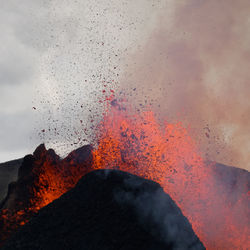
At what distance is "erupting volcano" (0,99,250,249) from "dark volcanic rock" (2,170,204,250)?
5.15m

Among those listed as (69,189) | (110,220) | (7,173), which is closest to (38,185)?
(69,189)

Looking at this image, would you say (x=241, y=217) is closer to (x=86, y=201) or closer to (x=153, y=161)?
(x=153, y=161)

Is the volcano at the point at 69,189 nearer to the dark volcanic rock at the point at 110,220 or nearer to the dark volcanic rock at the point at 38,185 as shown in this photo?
the dark volcanic rock at the point at 38,185

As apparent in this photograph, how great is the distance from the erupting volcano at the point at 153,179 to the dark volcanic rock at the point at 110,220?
203 inches

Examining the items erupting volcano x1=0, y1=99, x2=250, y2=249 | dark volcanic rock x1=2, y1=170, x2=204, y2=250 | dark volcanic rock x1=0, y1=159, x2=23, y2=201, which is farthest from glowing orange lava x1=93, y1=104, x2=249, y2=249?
dark volcanic rock x1=0, y1=159, x2=23, y2=201

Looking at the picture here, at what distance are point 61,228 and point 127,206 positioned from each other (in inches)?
82.7

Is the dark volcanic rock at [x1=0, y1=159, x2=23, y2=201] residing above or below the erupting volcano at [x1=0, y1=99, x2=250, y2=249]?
above

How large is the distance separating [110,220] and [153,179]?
7131 mm

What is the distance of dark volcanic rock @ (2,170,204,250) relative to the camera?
7.57 metres

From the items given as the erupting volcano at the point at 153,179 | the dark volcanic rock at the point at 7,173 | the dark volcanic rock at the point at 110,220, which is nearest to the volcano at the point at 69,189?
the erupting volcano at the point at 153,179

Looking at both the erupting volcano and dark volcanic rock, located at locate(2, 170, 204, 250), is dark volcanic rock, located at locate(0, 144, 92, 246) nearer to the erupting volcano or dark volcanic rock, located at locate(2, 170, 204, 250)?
the erupting volcano

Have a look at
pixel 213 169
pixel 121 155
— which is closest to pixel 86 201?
pixel 121 155

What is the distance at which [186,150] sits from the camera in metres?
17.5

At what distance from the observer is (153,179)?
579 inches
